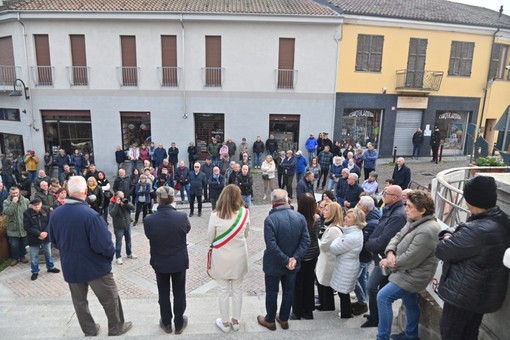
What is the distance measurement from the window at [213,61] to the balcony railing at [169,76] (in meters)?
1.39

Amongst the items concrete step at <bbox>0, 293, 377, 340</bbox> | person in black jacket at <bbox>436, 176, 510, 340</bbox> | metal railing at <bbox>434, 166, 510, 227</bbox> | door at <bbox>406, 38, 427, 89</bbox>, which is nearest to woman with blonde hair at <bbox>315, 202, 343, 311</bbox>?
concrete step at <bbox>0, 293, 377, 340</bbox>

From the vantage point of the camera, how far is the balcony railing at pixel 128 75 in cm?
1688

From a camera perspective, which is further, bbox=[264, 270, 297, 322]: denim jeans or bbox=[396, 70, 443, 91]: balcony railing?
bbox=[396, 70, 443, 91]: balcony railing

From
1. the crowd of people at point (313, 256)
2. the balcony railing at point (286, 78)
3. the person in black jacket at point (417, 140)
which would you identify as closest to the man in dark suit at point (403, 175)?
the crowd of people at point (313, 256)

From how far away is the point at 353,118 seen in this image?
1869cm

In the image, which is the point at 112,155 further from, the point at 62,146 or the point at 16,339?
the point at 16,339

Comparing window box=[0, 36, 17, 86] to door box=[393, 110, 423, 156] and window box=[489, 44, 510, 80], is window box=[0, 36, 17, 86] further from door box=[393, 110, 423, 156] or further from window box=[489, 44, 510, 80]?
window box=[489, 44, 510, 80]

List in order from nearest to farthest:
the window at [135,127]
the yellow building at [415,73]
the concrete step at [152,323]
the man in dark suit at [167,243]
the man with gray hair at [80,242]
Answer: the man with gray hair at [80,242] < the man in dark suit at [167,243] < the concrete step at [152,323] < the window at [135,127] < the yellow building at [415,73]

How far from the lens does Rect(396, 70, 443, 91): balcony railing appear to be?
18.2 meters

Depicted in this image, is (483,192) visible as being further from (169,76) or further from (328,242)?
(169,76)

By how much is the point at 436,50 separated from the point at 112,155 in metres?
17.1

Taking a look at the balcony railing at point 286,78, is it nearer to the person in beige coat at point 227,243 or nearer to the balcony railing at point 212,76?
the balcony railing at point 212,76

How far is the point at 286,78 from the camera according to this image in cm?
1742

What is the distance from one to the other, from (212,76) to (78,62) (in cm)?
623
